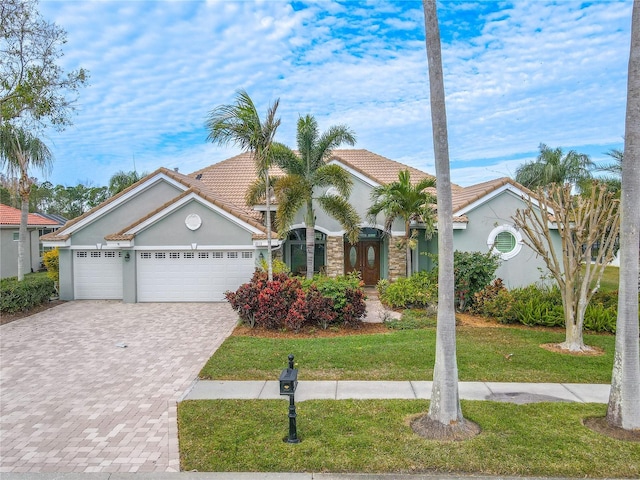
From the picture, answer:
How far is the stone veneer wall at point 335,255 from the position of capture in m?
18.5

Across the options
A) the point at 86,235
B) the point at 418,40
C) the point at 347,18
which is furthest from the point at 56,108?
the point at 418,40

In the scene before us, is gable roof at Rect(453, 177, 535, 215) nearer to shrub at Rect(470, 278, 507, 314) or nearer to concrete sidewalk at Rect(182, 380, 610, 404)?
shrub at Rect(470, 278, 507, 314)

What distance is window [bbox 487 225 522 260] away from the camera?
52.4 feet

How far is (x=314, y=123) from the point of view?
49.1ft

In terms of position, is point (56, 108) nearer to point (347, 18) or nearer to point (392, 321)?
point (347, 18)

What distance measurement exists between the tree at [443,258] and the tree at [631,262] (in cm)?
203

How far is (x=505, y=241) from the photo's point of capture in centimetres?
1619

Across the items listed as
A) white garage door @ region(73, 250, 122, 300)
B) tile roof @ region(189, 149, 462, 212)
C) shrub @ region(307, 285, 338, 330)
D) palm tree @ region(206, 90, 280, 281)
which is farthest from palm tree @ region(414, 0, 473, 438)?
white garage door @ region(73, 250, 122, 300)

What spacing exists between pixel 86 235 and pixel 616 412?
56.6 ft

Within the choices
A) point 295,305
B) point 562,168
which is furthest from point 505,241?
point 562,168

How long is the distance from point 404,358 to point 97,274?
1316 centimetres

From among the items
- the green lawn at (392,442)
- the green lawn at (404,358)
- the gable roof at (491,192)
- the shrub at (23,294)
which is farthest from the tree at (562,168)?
the shrub at (23,294)

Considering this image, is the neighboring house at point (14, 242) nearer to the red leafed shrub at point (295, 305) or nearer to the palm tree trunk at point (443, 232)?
the red leafed shrub at point (295, 305)

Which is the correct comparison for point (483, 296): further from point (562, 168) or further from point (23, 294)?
point (562, 168)
